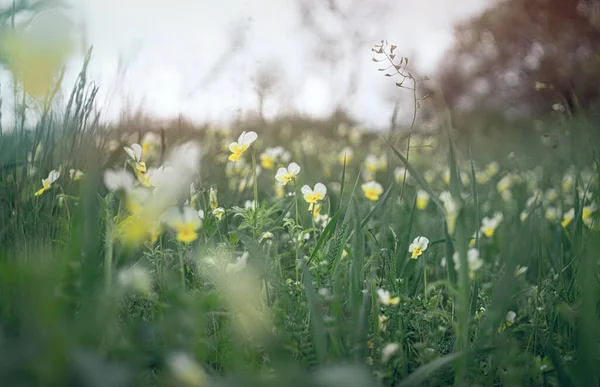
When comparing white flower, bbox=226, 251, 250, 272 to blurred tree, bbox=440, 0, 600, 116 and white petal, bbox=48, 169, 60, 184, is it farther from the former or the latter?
blurred tree, bbox=440, 0, 600, 116

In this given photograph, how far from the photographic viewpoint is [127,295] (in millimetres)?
1334

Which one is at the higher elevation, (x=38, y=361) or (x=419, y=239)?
(x=419, y=239)

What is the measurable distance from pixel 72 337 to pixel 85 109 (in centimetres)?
85

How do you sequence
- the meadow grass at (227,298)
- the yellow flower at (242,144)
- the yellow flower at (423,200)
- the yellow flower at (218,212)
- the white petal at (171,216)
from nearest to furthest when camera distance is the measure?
the meadow grass at (227,298), the white petal at (171,216), the yellow flower at (218,212), the yellow flower at (242,144), the yellow flower at (423,200)

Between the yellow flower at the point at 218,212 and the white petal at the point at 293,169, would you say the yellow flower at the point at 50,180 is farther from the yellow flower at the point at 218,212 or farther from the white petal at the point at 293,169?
the white petal at the point at 293,169

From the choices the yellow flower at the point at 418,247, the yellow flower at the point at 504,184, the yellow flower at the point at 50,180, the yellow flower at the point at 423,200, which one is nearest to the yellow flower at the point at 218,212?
the yellow flower at the point at 50,180

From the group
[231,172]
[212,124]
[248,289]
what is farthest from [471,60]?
[248,289]

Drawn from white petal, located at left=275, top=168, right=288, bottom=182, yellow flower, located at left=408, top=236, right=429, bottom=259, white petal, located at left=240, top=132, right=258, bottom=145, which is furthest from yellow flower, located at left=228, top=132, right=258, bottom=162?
yellow flower, located at left=408, top=236, right=429, bottom=259

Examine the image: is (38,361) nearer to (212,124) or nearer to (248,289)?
(248,289)

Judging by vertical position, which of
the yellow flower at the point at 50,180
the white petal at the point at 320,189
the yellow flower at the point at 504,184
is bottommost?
the yellow flower at the point at 50,180

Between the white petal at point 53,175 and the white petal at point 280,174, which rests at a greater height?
the white petal at point 280,174

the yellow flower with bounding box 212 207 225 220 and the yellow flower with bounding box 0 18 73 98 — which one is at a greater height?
the yellow flower with bounding box 0 18 73 98

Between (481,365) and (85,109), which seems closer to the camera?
(481,365)

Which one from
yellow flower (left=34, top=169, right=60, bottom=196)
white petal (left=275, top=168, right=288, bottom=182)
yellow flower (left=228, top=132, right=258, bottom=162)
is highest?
yellow flower (left=228, top=132, right=258, bottom=162)
